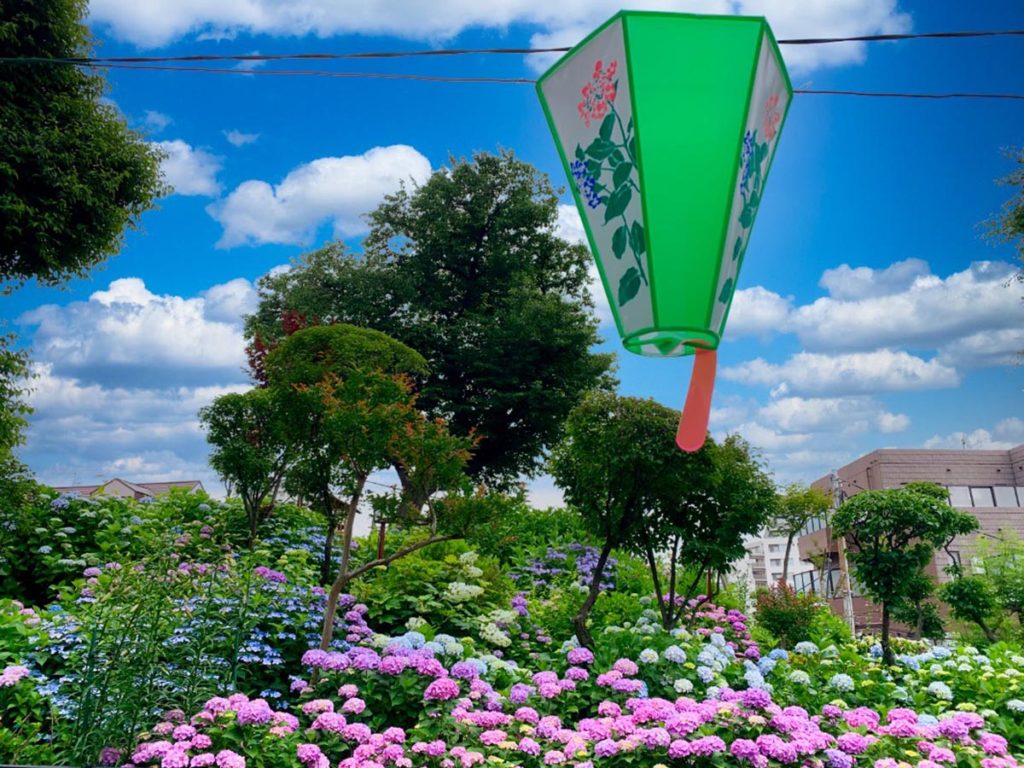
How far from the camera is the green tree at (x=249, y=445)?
29.2 feet

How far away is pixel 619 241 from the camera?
2287 millimetres

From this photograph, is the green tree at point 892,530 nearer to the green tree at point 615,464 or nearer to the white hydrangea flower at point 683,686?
the green tree at point 615,464

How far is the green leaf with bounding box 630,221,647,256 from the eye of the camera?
86.4 inches

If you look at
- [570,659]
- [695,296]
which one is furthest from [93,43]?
[695,296]

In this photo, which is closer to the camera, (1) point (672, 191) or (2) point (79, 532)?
(1) point (672, 191)

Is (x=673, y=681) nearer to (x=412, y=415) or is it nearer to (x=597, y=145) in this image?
(x=412, y=415)

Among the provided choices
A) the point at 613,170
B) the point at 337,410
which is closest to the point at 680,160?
the point at 613,170

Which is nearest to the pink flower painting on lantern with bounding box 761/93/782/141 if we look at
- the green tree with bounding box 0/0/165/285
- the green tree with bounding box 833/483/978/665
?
the green tree with bounding box 833/483/978/665

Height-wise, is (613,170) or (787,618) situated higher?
(613,170)

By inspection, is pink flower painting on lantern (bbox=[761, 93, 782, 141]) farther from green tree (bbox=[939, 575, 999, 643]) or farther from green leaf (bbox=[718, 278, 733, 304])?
green tree (bbox=[939, 575, 999, 643])

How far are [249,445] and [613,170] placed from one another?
7.68 meters

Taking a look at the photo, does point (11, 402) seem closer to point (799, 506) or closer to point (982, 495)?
point (799, 506)

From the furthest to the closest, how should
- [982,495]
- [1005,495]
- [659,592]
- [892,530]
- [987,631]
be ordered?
[982,495] → [1005,495] → [987,631] → [892,530] → [659,592]

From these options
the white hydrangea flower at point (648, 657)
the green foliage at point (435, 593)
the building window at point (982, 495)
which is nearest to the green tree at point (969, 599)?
the green foliage at point (435, 593)
